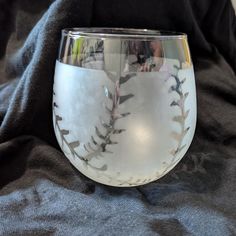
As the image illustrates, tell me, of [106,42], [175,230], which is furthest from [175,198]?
[106,42]

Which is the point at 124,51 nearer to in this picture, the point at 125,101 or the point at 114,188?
the point at 125,101

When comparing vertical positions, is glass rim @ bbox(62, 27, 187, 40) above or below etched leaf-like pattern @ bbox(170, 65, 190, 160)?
above

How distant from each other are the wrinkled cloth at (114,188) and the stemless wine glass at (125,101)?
0.14 feet

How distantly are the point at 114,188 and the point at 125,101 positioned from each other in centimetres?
12

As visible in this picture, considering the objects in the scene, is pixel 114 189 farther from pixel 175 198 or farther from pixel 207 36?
pixel 207 36

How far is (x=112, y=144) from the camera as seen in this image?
36 cm

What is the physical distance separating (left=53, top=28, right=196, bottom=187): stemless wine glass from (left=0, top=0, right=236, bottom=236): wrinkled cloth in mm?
42

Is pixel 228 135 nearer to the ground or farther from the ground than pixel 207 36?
nearer to the ground

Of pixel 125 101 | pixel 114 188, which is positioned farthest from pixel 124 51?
pixel 114 188

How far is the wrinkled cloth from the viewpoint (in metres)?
0.37

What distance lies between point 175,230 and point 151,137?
8cm

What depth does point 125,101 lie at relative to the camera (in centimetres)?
34

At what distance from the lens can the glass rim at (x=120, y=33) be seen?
1.16 feet

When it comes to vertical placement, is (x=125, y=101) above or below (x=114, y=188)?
above
